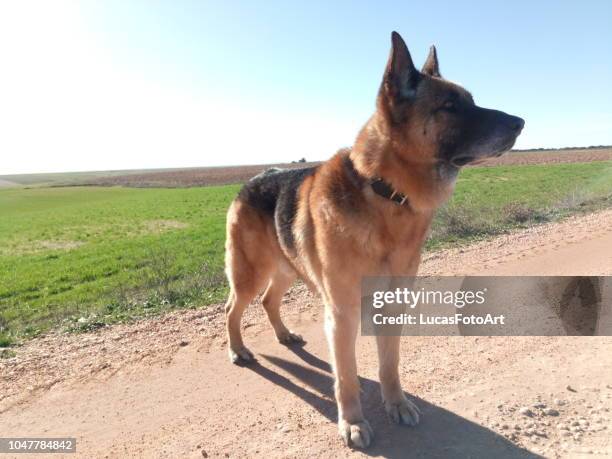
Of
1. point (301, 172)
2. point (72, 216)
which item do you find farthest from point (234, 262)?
point (72, 216)

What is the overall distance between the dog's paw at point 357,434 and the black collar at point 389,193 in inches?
70.0

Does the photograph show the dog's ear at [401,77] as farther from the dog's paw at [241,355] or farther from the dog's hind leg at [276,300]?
the dog's paw at [241,355]

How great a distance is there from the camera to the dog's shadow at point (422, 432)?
306cm

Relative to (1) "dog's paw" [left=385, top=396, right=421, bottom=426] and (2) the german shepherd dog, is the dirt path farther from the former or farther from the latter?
(2) the german shepherd dog

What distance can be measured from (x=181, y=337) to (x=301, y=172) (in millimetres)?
2673

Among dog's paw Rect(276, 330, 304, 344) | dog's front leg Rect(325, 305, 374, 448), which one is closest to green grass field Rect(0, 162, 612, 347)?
dog's paw Rect(276, 330, 304, 344)

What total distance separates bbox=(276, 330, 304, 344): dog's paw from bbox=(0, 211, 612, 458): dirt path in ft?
0.49

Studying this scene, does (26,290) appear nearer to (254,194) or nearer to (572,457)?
(254,194)

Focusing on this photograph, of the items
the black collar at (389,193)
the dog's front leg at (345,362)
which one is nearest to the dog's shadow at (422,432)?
the dog's front leg at (345,362)

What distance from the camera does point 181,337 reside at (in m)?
5.44

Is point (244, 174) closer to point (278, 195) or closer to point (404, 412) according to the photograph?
point (278, 195)


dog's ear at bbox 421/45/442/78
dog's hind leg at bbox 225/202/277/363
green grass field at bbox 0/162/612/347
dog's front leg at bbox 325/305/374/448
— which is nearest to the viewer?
dog's front leg at bbox 325/305/374/448
